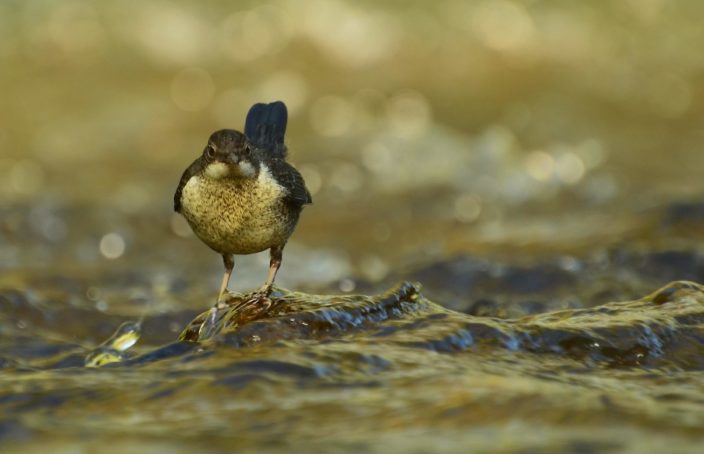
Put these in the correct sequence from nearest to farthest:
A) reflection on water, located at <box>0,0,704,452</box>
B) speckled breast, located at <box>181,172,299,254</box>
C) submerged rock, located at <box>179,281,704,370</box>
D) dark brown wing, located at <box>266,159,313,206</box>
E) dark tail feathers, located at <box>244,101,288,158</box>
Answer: reflection on water, located at <box>0,0,704,452</box> → submerged rock, located at <box>179,281,704,370</box> → speckled breast, located at <box>181,172,299,254</box> → dark brown wing, located at <box>266,159,313,206</box> → dark tail feathers, located at <box>244,101,288,158</box>

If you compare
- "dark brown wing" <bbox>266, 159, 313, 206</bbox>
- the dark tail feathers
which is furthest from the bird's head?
the dark tail feathers

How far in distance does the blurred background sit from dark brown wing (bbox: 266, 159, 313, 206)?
5.01 metres

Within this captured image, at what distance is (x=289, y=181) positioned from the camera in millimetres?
5723

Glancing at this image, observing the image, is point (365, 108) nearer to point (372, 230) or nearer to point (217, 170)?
point (372, 230)

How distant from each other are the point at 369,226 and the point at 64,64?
5.14 meters

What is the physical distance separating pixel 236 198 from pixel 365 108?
353 inches

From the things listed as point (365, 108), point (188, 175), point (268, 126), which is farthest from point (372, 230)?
point (188, 175)

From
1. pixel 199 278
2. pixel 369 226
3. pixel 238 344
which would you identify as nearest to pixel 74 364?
pixel 238 344

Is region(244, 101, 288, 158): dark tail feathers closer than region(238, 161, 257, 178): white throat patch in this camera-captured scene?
No

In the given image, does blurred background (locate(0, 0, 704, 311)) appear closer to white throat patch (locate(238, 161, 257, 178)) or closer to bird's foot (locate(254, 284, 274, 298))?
bird's foot (locate(254, 284, 274, 298))

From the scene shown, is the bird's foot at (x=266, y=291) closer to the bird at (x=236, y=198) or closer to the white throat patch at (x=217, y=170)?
the bird at (x=236, y=198)

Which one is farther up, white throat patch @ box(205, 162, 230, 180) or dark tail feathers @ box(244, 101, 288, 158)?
dark tail feathers @ box(244, 101, 288, 158)

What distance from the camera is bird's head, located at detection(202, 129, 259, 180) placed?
519cm

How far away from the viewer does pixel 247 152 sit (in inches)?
208
